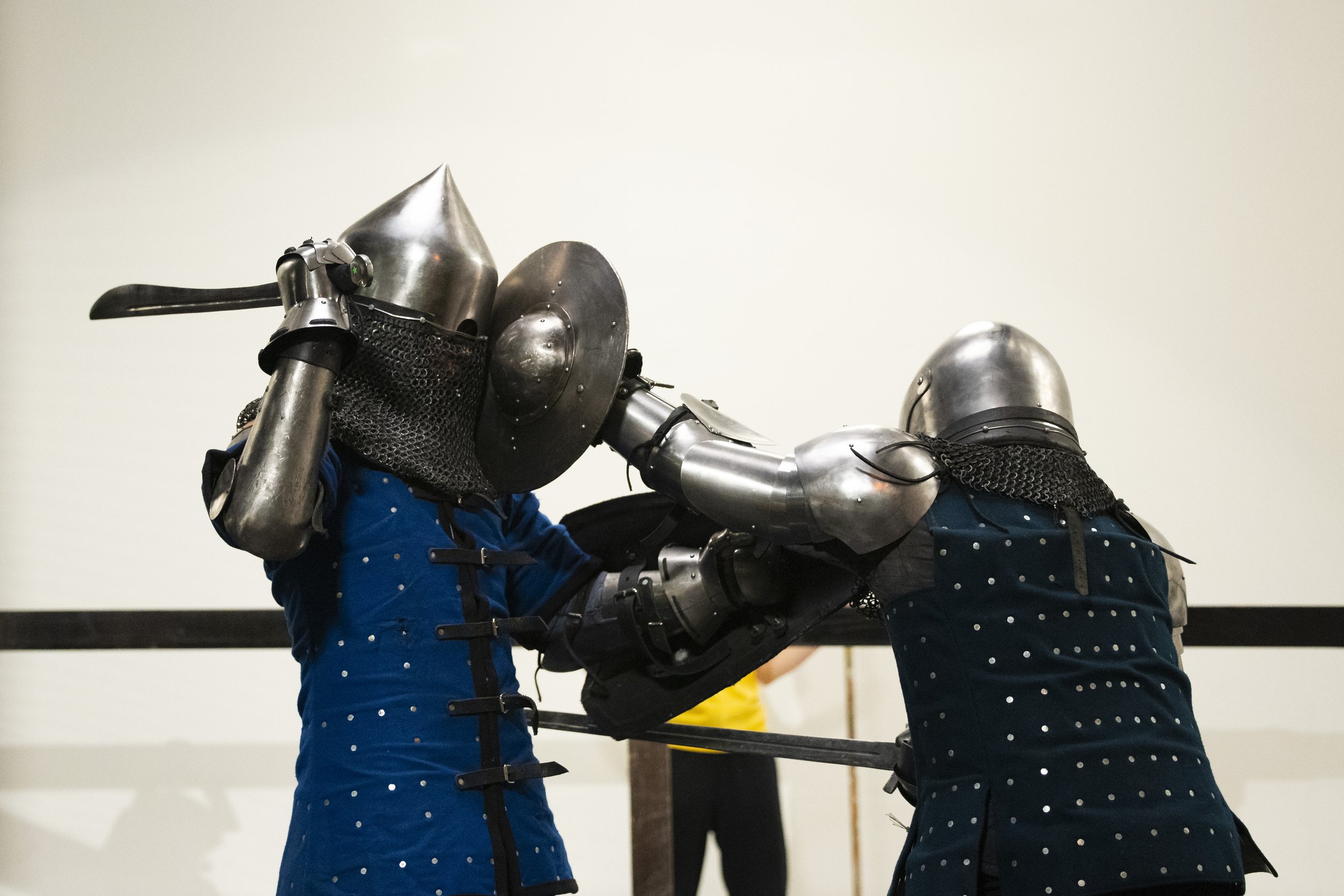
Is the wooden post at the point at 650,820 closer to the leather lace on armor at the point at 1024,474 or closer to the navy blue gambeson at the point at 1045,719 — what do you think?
the navy blue gambeson at the point at 1045,719

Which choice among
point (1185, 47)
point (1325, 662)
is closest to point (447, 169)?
point (1185, 47)

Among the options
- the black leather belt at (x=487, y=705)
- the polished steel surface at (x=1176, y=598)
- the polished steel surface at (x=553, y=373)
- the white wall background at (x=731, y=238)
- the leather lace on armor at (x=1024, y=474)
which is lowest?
the black leather belt at (x=487, y=705)

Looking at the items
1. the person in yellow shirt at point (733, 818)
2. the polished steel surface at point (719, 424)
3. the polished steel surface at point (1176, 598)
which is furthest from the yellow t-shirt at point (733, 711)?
the polished steel surface at point (1176, 598)

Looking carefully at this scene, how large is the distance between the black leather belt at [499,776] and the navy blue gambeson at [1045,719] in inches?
23.5

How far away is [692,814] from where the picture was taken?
3.16 meters

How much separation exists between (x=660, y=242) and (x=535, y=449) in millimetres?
2115

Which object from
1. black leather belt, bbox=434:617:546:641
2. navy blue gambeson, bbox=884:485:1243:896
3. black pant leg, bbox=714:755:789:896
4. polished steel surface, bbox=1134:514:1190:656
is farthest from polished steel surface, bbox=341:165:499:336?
black pant leg, bbox=714:755:789:896

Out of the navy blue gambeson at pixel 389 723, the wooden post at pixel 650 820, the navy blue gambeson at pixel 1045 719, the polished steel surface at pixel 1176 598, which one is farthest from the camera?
the wooden post at pixel 650 820

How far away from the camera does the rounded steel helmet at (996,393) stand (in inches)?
72.2

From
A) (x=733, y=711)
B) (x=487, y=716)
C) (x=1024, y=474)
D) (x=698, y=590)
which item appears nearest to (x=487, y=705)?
(x=487, y=716)

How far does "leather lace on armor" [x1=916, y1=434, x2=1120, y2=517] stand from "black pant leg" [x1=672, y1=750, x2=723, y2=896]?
67.7 inches

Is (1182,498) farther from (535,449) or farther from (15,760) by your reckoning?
(15,760)

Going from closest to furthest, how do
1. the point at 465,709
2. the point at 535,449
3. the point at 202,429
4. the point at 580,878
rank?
the point at 465,709
the point at 535,449
the point at 580,878
the point at 202,429

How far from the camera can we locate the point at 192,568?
383 cm
